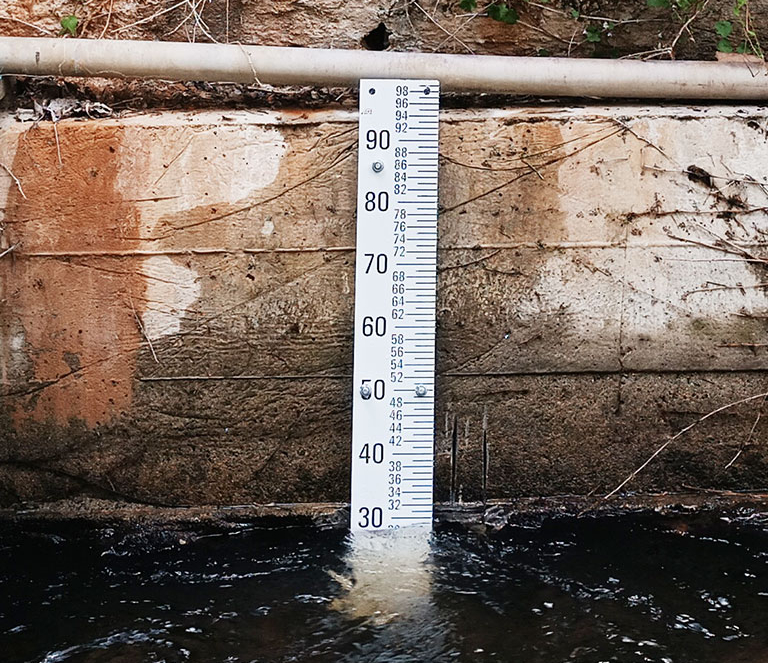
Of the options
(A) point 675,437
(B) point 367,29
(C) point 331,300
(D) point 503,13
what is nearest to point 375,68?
(B) point 367,29

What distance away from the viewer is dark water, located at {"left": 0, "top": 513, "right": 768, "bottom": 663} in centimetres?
197

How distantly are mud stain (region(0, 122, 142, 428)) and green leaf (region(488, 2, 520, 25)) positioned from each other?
1.13 m

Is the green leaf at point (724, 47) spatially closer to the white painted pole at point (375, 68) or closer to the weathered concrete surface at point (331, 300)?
the white painted pole at point (375, 68)

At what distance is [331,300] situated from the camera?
251 centimetres

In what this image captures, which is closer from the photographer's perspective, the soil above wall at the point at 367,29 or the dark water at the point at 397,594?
the dark water at the point at 397,594

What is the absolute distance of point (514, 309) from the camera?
2535 mm

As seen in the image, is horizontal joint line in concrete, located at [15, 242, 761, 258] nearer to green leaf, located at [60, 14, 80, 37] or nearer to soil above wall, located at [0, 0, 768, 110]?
soil above wall, located at [0, 0, 768, 110]

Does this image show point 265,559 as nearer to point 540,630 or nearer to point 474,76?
point 540,630

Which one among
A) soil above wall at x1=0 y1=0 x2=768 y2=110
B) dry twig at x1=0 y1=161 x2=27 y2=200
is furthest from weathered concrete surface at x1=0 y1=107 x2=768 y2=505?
soil above wall at x1=0 y1=0 x2=768 y2=110

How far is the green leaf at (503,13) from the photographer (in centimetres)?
258

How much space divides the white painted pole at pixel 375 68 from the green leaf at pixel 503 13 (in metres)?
0.17

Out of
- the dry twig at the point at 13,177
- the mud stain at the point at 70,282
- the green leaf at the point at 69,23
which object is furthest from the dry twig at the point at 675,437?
the green leaf at the point at 69,23

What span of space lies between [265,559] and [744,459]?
1.44m

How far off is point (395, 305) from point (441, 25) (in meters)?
0.87
